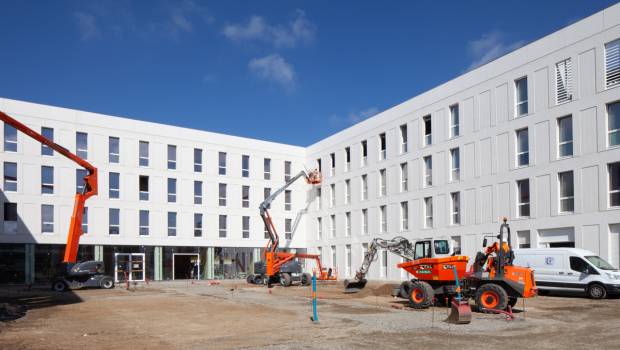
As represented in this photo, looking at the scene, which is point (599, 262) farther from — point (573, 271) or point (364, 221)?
point (364, 221)

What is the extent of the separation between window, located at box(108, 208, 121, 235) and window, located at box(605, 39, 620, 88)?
32675 millimetres

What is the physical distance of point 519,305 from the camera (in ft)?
69.6

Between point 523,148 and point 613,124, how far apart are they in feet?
17.5

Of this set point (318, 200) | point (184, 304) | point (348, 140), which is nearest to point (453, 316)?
point (184, 304)

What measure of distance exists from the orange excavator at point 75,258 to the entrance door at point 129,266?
362 inches

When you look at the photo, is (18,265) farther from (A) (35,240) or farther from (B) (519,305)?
(B) (519,305)

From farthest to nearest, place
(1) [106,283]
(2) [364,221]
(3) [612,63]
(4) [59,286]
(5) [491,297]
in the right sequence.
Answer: (2) [364,221]
(1) [106,283]
(4) [59,286]
(3) [612,63]
(5) [491,297]

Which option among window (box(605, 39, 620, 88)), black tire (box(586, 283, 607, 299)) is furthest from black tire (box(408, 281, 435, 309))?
window (box(605, 39, 620, 88))

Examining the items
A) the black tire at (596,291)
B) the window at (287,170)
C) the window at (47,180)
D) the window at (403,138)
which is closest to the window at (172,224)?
the window at (47,180)

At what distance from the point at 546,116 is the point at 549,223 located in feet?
17.8

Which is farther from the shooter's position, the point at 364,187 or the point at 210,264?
the point at 210,264

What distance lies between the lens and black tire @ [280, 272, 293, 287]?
35719 mm

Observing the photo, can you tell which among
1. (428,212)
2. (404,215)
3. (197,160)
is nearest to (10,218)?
(197,160)

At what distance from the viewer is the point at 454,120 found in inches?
1441
